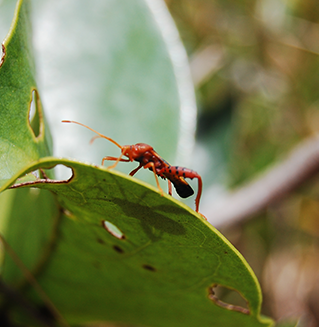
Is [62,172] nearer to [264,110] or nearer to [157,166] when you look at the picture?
[157,166]

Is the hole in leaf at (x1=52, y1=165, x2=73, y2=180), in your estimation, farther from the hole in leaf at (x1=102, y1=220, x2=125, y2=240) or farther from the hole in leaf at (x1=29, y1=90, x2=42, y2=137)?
the hole in leaf at (x1=102, y1=220, x2=125, y2=240)

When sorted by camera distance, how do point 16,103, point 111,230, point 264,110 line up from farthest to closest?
point 264,110 < point 111,230 < point 16,103

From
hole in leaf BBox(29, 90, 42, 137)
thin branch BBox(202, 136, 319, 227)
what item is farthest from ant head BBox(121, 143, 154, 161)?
thin branch BBox(202, 136, 319, 227)

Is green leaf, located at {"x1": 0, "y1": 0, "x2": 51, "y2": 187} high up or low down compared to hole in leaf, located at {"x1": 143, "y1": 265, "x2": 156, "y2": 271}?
up

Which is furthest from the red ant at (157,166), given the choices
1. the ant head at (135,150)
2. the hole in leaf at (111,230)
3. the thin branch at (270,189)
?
the thin branch at (270,189)

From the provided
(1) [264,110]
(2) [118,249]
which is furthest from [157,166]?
(1) [264,110]

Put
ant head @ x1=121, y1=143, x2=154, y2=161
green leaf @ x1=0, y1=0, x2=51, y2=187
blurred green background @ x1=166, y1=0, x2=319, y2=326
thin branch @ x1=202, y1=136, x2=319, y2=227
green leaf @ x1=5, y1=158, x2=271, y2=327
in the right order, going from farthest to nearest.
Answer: blurred green background @ x1=166, y1=0, x2=319, y2=326, thin branch @ x1=202, y1=136, x2=319, y2=227, ant head @ x1=121, y1=143, x2=154, y2=161, green leaf @ x1=0, y1=0, x2=51, y2=187, green leaf @ x1=5, y1=158, x2=271, y2=327

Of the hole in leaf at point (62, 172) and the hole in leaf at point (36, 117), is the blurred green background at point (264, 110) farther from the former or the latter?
the hole in leaf at point (36, 117)
